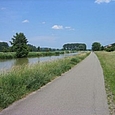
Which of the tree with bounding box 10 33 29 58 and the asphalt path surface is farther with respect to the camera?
the tree with bounding box 10 33 29 58

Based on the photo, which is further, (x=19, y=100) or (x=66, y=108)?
(x=19, y=100)

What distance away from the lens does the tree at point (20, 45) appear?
62.6 metres

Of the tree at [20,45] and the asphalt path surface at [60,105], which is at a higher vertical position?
the tree at [20,45]

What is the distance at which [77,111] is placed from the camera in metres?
5.49

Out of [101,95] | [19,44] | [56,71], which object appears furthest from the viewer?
[19,44]

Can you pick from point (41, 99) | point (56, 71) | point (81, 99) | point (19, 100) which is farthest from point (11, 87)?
point (56, 71)

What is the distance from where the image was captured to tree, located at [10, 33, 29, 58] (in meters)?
62.6

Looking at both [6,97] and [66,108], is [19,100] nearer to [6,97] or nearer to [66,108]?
[6,97]

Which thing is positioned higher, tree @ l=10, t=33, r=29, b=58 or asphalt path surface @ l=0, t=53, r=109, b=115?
tree @ l=10, t=33, r=29, b=58

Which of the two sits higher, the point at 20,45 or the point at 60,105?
the point at 20,45

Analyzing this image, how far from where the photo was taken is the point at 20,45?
6438 cm

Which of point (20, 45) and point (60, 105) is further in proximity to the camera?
point (20, 45)

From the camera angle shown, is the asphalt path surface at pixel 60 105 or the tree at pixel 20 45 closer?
the asphalt path surface at pixel 60 105

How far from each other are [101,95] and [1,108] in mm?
3847
